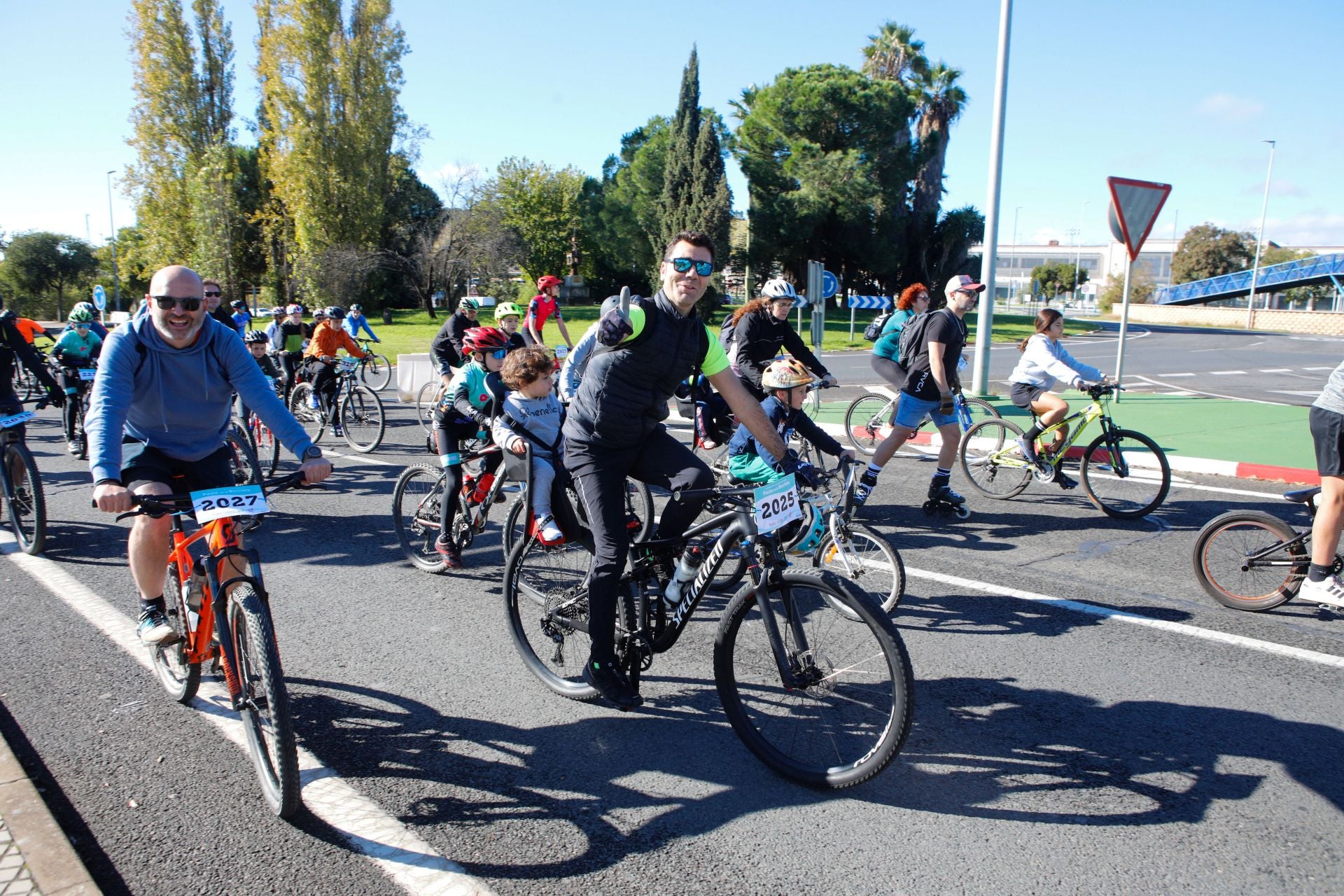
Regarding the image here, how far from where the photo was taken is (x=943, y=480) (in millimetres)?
7371

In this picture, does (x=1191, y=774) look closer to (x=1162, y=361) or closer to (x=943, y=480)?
(x=943, y=480)

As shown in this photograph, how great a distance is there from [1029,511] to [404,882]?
6.29m

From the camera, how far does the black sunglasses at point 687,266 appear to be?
134 inches

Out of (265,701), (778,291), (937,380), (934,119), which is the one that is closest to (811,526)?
(265,701)

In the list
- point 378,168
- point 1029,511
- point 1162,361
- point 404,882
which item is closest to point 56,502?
point 404,882

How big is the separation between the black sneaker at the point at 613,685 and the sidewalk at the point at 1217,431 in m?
7.60

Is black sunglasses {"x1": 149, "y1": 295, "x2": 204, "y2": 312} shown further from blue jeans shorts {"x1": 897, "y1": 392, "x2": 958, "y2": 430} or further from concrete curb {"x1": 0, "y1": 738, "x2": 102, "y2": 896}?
blue jeans shorts {"x1": 897, "y1": 392, "x2": 958, "y2": 430}

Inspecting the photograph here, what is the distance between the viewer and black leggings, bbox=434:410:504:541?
5.84m

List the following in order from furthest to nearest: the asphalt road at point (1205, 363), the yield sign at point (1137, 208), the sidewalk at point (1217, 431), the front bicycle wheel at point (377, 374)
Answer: the front bicycle wheel at point (377, 374), the asphalt road at point (1205, 363), the yield sign at point (1137, 208), the sidewalk at point (1217, 431)

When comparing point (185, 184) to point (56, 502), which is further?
point (185, 184)

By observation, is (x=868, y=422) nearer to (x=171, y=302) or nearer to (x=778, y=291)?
(x=778, y=291)

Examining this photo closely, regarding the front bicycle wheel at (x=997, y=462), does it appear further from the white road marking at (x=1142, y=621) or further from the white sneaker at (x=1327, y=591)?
the white sneaker at (x=1327, y=591)

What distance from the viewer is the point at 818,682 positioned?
326 centimetres

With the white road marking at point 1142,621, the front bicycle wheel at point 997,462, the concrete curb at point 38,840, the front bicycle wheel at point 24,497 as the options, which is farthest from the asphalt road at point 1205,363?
the concrete curb at point 38,840
